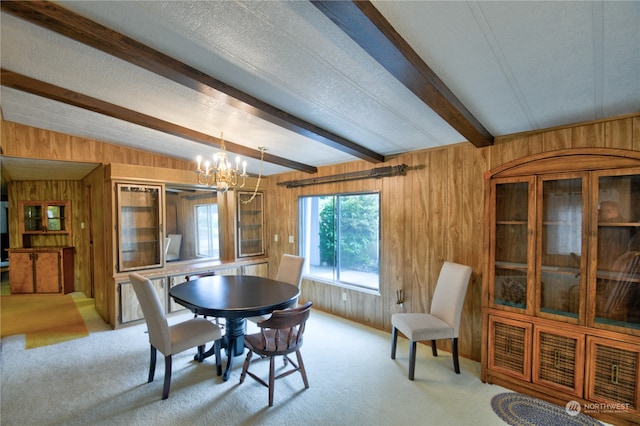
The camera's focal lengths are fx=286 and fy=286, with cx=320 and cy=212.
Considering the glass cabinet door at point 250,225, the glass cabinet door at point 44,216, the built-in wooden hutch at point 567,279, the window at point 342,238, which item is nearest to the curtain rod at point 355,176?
the window at point 342,238

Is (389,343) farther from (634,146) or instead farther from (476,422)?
(634,146)

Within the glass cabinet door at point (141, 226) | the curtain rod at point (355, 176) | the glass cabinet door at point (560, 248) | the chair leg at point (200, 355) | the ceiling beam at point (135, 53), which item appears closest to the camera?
the ceiling beam at point (135, 53)

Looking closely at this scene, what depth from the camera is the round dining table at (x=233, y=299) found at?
2.37 meters

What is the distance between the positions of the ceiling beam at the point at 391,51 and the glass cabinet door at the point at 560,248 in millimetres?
972

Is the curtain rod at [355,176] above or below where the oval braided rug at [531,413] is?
above

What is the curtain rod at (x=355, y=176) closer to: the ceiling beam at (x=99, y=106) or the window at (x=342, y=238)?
the window at (x=342, y=238)

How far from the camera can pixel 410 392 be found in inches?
95.3

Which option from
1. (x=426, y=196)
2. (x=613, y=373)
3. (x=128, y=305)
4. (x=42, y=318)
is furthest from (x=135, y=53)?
(x=42, y=318)

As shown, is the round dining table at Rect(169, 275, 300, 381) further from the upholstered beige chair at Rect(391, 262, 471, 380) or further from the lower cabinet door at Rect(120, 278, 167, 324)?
the lower cabinet door at Rect(120, 278, 167, 324)

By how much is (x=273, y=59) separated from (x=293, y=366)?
267cm

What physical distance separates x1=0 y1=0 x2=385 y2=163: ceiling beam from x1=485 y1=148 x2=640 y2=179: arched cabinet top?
1.91 metres

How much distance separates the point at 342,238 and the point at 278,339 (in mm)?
2191

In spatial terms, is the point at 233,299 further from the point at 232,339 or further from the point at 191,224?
the point at 191,224

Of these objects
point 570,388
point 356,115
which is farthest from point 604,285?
point 356,115
